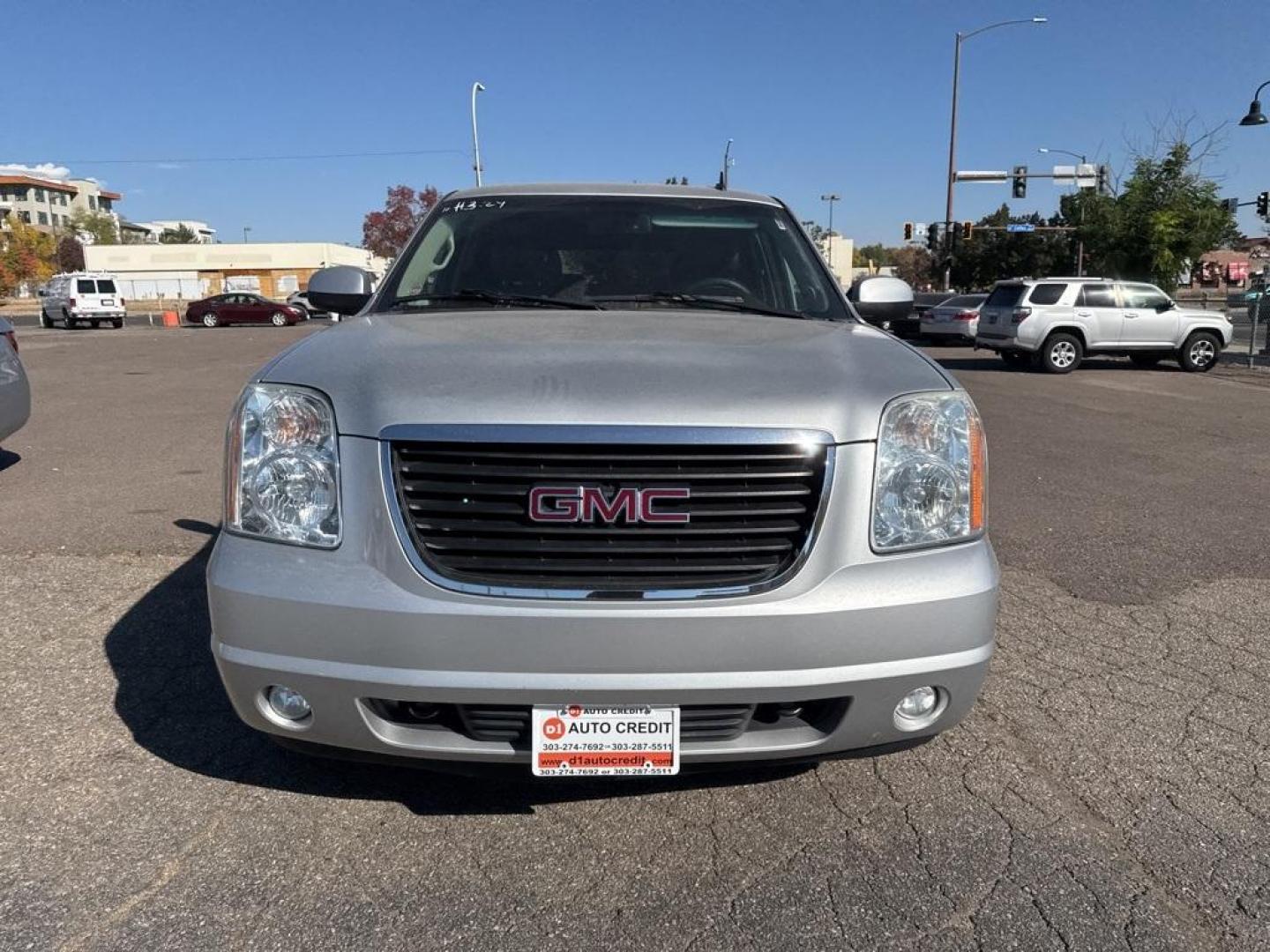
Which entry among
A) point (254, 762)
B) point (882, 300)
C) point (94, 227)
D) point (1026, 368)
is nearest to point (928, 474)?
point (882, 300)

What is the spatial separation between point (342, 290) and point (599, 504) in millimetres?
2232

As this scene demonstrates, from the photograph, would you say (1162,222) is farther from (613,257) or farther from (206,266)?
(206,266)

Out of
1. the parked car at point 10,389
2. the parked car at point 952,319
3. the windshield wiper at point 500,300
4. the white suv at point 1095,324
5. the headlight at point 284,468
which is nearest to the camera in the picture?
the headlight at point 284,468

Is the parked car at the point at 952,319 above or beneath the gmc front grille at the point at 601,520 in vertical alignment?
beneath

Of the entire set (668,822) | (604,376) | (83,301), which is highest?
(604,376)

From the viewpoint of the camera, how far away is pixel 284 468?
2.38 metres

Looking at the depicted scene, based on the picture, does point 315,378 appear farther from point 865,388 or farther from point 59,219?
point 59,219

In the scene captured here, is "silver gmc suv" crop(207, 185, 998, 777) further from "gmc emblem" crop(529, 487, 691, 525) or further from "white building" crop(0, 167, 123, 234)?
"white building" crop(0, 167, 123, 234)

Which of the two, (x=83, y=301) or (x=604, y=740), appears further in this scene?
(x=83, y=301)

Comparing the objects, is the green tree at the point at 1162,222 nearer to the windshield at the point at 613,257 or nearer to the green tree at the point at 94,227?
the windshield at the point at 613,257

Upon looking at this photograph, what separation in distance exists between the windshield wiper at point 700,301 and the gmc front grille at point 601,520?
3.97 feet

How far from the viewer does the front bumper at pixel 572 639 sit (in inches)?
86.7

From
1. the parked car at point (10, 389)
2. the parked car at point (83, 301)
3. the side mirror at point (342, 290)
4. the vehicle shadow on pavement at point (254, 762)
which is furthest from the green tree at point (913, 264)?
the vehicle shadow on pavement at point (254, 762)

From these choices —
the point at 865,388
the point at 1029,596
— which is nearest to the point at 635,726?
the point at 865,388
